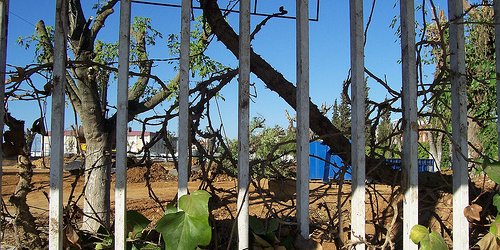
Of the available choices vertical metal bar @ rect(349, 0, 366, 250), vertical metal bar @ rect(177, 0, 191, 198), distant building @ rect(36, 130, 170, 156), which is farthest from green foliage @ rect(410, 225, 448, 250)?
distant building @ rect(36, 130, 170, 156)

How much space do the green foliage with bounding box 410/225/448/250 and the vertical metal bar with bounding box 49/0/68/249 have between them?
4.59 ft

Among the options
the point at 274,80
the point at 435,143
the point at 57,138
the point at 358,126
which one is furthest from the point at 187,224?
the point at 435,143

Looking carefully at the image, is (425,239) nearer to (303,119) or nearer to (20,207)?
(303,119)

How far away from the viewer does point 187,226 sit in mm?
1656

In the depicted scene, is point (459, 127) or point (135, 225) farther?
point (459, 127)

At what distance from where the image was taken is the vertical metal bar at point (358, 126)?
1868 mm

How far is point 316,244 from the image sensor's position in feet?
6.26

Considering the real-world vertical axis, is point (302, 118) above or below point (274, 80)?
below

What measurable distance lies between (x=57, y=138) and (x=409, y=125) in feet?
4.63

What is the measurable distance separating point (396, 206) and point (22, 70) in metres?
1.70

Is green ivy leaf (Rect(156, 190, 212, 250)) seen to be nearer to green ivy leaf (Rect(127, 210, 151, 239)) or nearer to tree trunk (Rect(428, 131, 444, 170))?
green ivy leaf (Rect(127, 210, 151, 239))

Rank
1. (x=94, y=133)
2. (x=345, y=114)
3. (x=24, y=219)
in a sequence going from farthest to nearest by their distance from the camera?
(x=94, y=133) → (x=345, y=114) → (x=24, y=219)

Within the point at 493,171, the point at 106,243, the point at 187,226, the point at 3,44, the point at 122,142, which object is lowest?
the point at 106,243

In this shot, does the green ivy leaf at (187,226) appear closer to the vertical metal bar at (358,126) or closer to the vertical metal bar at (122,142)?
the vertical metal bar at (122,142)
